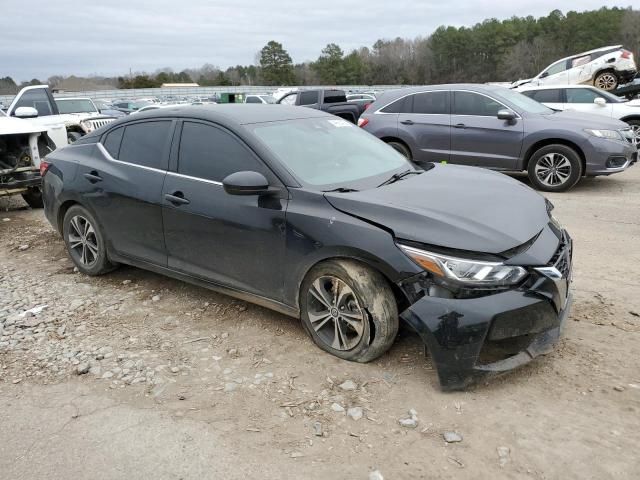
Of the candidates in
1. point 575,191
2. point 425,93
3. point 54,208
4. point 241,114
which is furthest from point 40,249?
point 575,191

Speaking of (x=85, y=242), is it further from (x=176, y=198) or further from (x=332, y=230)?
(x=332, y=230)

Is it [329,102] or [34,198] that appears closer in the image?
[34,198]

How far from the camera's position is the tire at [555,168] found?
830 cm

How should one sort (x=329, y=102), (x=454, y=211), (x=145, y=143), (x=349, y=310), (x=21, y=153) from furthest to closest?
(x=329, y=102)
(x=21, y=153)
(x=145, y=143)
(x=349, y=310)
(x=454, y=211)

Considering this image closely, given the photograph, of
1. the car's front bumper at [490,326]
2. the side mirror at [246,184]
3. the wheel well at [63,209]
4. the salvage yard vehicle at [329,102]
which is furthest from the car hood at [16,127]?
the salvage yard vehicle at [329,102]

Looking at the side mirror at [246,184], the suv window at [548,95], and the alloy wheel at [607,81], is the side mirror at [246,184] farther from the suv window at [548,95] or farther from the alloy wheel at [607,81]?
the alloy wheel at [607,81]

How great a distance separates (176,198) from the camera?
4.08 meters

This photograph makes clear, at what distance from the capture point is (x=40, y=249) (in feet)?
20.4

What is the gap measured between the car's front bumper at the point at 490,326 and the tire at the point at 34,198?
741 centimetres

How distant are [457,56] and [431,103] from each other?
85.1 meters

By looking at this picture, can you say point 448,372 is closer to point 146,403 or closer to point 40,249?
point 146,403

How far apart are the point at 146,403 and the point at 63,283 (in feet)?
7.99

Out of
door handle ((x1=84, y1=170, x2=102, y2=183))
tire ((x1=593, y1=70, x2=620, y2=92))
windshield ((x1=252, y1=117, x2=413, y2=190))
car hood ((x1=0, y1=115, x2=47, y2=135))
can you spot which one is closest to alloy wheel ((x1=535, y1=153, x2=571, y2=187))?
windshield ((x1=252, y1=117, x2=413, y2=190))

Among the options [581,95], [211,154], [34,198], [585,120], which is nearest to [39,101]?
[34,198]
